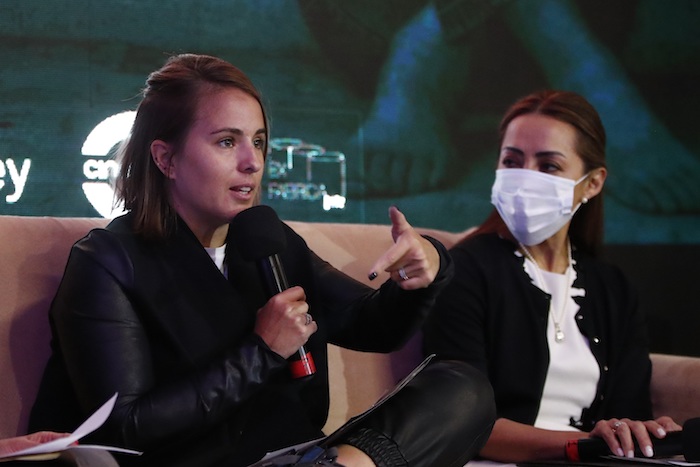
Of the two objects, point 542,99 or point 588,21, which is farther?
point 588,21

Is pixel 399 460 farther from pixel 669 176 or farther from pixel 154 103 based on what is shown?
pixel 669 176

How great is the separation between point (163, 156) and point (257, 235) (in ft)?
1.15

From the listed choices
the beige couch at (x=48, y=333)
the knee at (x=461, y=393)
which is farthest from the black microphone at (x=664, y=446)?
the beige couch at (x=48, y=333)

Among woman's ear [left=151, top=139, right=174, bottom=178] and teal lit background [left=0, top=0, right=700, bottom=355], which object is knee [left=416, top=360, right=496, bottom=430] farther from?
teal lit background [left=0, top=0, right=700, bottom=355]

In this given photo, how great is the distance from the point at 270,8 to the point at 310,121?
1.80 feet

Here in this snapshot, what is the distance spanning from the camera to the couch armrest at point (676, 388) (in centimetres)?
232

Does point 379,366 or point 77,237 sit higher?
point 77,237

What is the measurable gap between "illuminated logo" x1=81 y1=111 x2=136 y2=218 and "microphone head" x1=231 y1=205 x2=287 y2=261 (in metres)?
2.39

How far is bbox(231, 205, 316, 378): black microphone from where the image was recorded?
165 centimetres

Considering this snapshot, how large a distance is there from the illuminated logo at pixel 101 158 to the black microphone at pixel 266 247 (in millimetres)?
2393

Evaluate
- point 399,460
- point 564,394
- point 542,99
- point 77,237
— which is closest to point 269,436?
point 399,460

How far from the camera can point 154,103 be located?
6.29 feet

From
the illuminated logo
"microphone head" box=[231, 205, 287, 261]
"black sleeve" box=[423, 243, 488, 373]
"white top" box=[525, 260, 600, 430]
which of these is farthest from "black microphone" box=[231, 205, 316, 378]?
the illuminated logo

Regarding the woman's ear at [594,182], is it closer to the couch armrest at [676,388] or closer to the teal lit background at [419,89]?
the couch armrest at [676,388]
